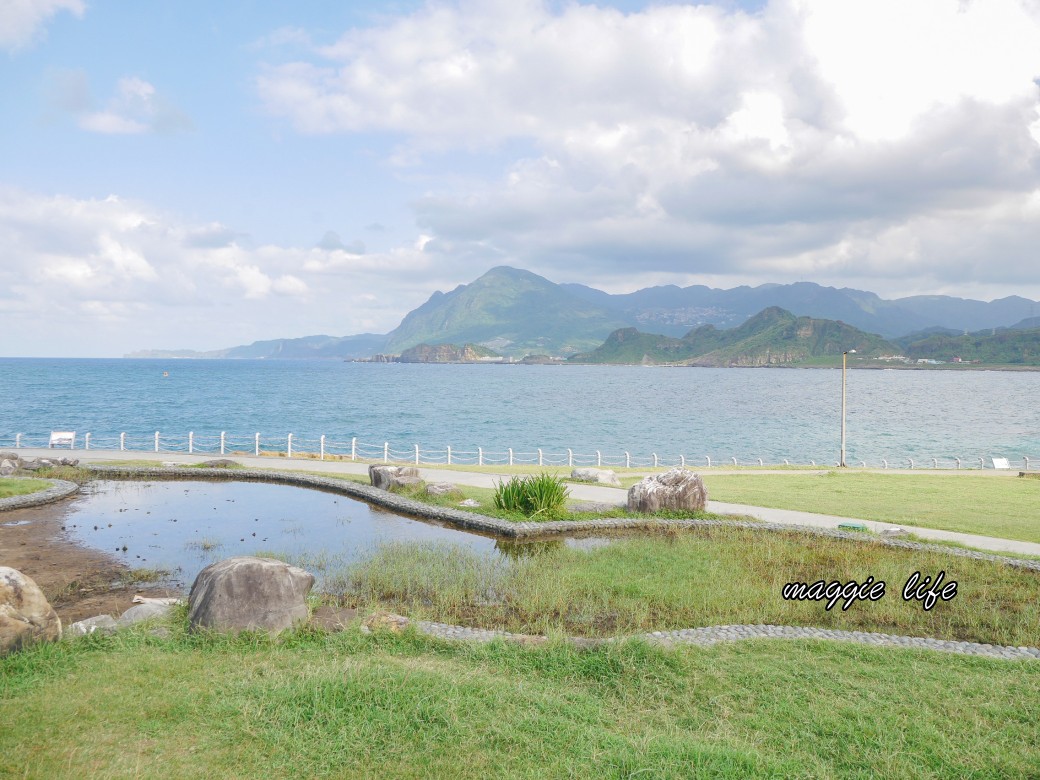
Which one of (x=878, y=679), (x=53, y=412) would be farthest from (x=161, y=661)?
(x=53, y=412)

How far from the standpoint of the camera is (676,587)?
34.3 ft

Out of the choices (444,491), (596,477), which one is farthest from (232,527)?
(596,477)

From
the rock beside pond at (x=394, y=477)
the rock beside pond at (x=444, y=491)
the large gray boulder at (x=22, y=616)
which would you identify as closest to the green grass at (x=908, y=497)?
the rock beside pond at (x=444, y=491)

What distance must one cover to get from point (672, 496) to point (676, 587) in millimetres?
6896

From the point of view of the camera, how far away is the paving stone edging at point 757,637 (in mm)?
7789

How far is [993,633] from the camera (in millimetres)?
8844

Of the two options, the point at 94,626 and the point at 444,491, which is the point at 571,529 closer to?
the point at 444,491

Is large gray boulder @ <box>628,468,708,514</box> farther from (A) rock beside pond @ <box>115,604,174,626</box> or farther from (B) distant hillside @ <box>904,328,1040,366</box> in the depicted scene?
(B) distant hillside @ <box>904,328,1040,366</box>

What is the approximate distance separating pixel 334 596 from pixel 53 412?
271 ft

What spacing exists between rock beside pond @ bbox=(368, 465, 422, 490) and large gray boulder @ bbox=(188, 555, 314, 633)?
1156 centimetres

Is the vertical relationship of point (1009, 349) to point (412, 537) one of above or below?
above

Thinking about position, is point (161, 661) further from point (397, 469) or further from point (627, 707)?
point (397, 469)

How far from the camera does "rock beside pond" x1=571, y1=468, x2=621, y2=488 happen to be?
23.4 m

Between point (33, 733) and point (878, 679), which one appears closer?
point (33, 733)
